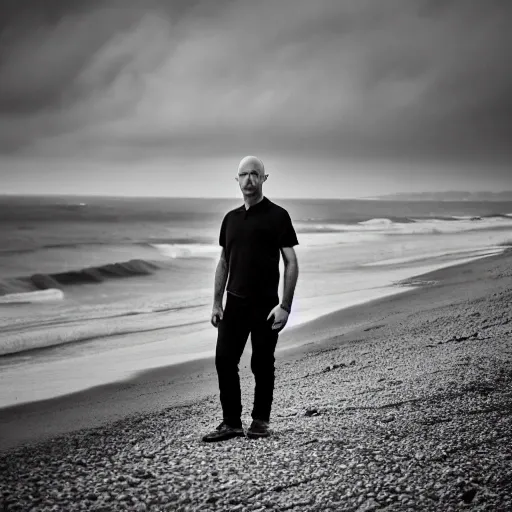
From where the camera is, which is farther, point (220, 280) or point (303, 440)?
point (220, 280)

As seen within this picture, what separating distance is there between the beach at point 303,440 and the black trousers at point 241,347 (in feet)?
0.82

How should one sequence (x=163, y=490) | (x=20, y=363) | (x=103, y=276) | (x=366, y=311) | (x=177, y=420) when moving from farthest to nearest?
(x=103, y=276) < (x=366, y=311) < (x=20, y=363) < (x=177, y=420) < (x=163, y=490)

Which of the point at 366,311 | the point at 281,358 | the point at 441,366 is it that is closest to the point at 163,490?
the point at 441,366

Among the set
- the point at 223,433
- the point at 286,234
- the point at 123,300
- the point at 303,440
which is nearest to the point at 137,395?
the point at 223,433

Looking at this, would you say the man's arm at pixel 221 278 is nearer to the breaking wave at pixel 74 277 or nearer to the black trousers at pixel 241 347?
the black trousers at pixel 241 347

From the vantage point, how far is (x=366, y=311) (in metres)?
11.5

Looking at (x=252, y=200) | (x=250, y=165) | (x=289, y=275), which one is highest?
(x=250, y=165)

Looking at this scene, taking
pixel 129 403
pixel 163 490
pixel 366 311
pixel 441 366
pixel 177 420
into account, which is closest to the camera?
pixel 163 490

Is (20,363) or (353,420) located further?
(20,363)

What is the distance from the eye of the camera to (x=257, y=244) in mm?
4172

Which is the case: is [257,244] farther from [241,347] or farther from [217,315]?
[241,347]

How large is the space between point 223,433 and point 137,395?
2.74m

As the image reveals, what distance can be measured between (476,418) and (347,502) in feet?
5.24

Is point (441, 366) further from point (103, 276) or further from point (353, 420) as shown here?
point (103, 276)
